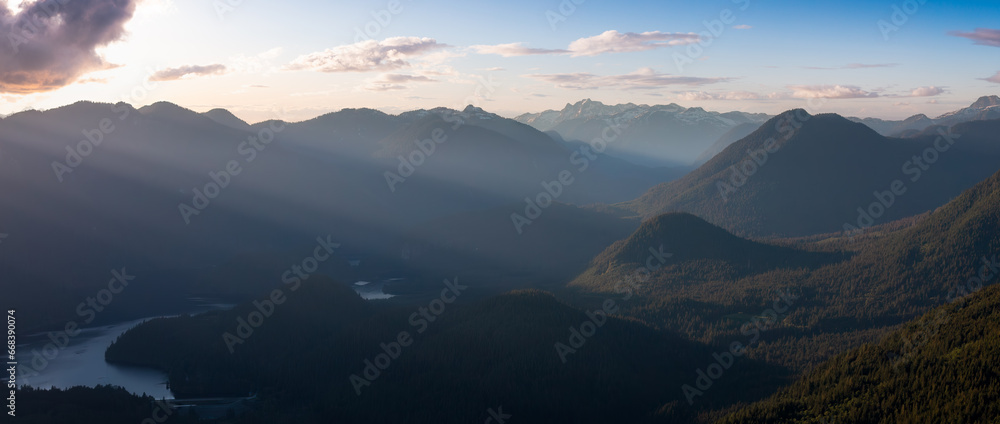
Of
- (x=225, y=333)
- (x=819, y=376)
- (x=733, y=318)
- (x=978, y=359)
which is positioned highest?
(x=978, y=359)

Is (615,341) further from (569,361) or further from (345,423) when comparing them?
(345,423)

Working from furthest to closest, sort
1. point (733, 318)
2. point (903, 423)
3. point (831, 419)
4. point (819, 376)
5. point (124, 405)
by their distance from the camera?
point (733, 318)
point (124, 405)
point (819, 376)
point (831, 419)
point (903, 423)

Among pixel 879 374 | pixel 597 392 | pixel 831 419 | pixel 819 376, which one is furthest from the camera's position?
pixel 597 392

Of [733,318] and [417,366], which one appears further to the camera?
[733,318]

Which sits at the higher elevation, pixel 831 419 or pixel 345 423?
pixel 831 419

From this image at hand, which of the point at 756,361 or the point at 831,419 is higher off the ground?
the point at 831,419

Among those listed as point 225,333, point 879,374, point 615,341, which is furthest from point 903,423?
point 225,333

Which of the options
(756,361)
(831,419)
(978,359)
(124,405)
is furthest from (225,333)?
(978,359)

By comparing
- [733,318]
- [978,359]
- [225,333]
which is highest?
[978,359]

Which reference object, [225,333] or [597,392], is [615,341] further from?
[225,333]
